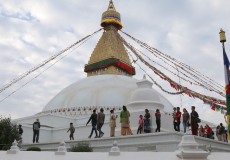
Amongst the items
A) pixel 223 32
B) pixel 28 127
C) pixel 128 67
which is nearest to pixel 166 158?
pixel 223 32

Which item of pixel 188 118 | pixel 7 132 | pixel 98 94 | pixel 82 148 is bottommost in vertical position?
pixel 82 148

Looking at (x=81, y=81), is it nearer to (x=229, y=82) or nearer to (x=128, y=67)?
(x=128, y=67)

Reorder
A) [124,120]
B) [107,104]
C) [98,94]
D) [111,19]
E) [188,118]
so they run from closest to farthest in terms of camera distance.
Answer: [124,120] < [188,118] < [107,104] < [98,94] < [111,19]

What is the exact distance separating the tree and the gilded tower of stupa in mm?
16710

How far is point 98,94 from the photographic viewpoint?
2175 cm

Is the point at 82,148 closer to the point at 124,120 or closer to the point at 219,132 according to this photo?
the point at 124,120

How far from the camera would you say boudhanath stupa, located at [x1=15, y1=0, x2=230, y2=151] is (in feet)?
33.3

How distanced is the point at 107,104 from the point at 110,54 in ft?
33.0

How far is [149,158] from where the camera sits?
21.5ft

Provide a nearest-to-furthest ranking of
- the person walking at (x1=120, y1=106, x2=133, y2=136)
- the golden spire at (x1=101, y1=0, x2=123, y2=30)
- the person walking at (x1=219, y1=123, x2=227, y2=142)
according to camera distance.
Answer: the person walking at (x1=120, y1=106, x2=133, y2=136) < the person walking at (x1=219, y1=123, x2=227, y2=142) < the golden spire at (x1=101, y1=0, x2=123, y2=30)

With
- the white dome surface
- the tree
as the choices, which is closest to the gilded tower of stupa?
the white dome surface

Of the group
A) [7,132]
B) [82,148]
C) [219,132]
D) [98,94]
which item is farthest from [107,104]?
[82,148]

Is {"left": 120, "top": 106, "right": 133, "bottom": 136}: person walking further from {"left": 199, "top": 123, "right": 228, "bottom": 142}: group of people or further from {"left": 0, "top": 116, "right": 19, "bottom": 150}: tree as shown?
{"left": 0, "top": 116, "right": 19, "bottom": 150}: tree

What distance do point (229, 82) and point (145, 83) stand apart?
4192 mm
